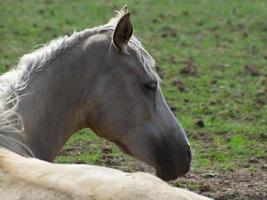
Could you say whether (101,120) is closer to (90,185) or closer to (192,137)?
(90,185)

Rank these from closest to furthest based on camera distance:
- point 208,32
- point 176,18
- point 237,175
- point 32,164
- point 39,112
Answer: point 32,164
point 39,112
point 237,175
point 208,32
point 176,18

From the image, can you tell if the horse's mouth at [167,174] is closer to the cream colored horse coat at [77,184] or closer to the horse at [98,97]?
the horse at [98,97]

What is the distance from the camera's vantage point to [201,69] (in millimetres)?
12578

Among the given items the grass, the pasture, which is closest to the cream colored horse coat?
the pasture

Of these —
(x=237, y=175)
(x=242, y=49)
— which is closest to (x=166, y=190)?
(x=237, y=175)

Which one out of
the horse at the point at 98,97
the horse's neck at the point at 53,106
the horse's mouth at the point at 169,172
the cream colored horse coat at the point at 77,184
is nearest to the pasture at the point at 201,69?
the horse's mouth at the point at 169,172

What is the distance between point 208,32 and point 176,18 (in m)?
1.47

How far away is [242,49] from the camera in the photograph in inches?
563

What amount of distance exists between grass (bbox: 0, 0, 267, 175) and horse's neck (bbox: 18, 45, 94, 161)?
2567mm

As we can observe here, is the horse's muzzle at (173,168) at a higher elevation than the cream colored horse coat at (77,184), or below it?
below

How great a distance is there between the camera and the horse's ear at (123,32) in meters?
5.41

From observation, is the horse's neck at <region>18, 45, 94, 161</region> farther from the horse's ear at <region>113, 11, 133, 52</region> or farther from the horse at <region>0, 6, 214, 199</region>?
the horse's ear at <region>113, 11, 133, 52</region>

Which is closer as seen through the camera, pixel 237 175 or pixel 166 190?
pixel 166 190

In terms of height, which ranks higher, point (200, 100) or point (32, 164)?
point (32, 164)
